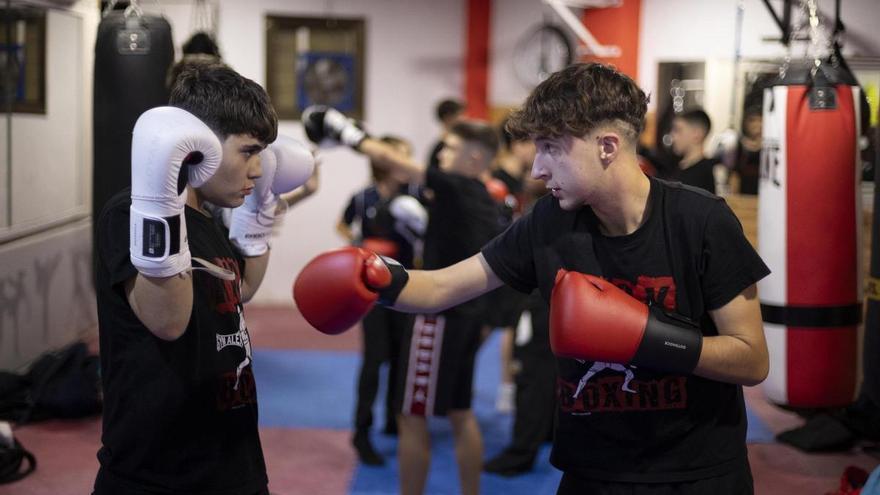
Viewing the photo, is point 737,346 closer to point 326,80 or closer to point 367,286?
point 367,286

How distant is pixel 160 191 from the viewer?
1.70 metres

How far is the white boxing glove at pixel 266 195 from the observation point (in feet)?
7.59

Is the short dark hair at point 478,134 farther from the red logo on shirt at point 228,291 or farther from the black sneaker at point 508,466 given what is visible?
the red logo on shirt at point 228,291

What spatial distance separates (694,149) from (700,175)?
0.24 m

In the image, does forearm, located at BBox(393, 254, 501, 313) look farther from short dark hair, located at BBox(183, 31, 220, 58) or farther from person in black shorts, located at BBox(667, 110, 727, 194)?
short dark hair, located at BBox(183, 31, 220, 58)

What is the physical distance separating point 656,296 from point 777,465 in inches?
89.1

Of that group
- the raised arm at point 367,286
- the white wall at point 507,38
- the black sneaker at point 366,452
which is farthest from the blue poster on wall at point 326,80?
the raised arm at point 367,286

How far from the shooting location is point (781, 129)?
11.0 feet

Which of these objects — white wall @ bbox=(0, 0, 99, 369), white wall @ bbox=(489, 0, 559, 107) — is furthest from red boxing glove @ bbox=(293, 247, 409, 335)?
white wall @ bbox=(489, 0, 559, 107)

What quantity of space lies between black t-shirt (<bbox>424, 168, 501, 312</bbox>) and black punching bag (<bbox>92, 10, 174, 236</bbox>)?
1.11 m

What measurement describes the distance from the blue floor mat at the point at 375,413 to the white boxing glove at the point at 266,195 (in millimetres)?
1910

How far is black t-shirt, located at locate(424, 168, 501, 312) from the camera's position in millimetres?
3588

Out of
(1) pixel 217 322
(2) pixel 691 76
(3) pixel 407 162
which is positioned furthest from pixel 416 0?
(1) pixel 217 322

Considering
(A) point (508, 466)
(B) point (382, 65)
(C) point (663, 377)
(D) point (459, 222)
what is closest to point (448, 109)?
(B) point (382, 65)
